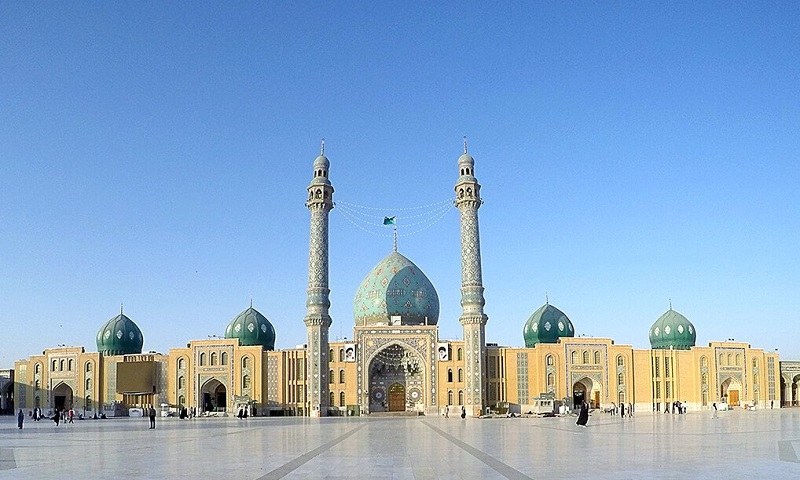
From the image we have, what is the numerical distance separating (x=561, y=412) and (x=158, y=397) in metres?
25.0

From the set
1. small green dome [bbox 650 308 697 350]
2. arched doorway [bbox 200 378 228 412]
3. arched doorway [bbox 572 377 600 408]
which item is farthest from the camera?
small green dome [bbox 650 308 697 350]

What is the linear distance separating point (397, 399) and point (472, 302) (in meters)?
8.03

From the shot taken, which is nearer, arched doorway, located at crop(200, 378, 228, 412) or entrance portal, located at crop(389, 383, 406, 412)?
entrance portal, located at crop(389, 383, 406, 412)

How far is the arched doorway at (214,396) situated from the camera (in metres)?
56.9

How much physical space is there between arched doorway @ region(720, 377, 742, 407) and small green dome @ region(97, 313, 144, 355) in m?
39.2

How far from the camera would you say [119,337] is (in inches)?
2393

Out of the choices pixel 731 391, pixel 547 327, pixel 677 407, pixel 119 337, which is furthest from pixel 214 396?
pixel 731 391

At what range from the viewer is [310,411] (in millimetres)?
Answer: 52969

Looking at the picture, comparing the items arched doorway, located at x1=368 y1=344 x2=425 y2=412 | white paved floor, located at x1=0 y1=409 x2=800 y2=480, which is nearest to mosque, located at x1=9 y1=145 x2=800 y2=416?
arched doorway, located at x1=368 y1=344 x2=425 y2=412

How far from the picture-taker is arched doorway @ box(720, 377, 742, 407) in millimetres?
60094

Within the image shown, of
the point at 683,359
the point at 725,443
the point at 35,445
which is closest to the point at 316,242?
the point at 683,359

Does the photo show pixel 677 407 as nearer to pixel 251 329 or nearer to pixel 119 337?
pixel 251 329

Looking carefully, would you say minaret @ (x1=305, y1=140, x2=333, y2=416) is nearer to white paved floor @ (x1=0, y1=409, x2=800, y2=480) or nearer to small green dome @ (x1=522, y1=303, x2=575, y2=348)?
small green dome @ (x1=522, y1=303, x2=575, y2=348)

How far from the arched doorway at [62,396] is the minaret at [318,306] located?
17380 mm
